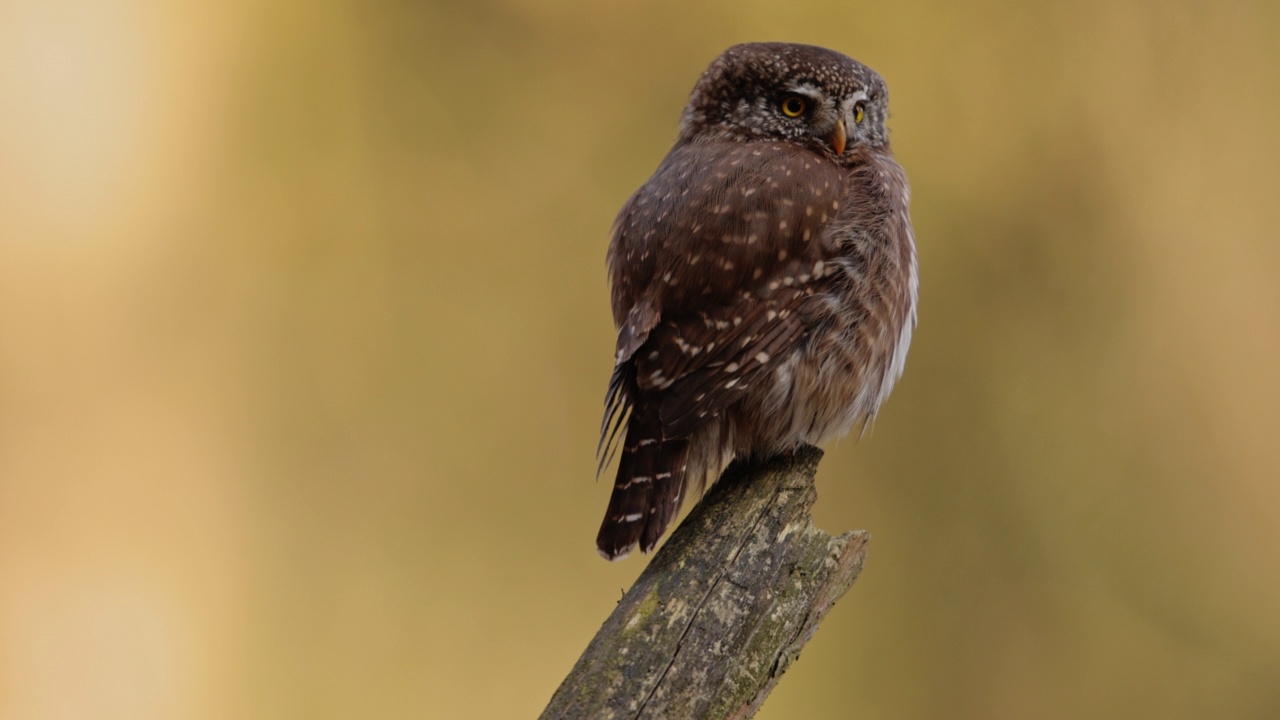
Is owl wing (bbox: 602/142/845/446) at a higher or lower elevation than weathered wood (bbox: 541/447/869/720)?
higher

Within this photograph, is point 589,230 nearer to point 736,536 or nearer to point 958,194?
point 958,194

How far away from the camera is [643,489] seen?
2627 mm

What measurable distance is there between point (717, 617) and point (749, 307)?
3.08ft

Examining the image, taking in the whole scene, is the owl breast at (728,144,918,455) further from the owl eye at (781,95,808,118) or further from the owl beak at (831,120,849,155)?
the owl eye at (781,95,808,118)

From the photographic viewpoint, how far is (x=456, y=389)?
6.04m

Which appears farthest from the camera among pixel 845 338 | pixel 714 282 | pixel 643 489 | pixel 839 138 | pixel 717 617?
pixel 839 138

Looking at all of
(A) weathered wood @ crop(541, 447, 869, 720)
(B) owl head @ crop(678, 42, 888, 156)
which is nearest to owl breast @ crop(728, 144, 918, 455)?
(B) owl head @ crop(678, 42, 888, 156)

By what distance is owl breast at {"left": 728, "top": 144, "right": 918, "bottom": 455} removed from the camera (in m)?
2.87

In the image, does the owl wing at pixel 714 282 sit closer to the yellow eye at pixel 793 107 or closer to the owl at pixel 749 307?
the owl at pixel 749 307

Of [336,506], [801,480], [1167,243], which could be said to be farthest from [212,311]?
[1167,243]

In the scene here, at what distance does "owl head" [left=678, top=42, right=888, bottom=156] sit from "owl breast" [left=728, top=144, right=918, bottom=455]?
214 millimetres

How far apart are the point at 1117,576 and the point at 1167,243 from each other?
1.61 meters

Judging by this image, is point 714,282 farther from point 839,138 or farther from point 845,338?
point 839,138

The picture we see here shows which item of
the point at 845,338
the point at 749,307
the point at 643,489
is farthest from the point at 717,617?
the point at 845,338
